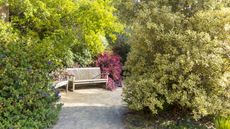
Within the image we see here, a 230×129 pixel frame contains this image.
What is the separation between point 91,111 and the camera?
7773 mm

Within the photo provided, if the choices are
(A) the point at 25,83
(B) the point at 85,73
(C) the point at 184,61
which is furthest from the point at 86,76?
(C) the point at 184,61

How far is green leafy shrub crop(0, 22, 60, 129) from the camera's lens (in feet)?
20.8

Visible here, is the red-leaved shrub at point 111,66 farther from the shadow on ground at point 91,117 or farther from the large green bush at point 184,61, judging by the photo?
the large green bush at point 184,61

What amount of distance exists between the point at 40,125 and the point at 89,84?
18.7ft

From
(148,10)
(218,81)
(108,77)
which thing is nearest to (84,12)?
(148,10)

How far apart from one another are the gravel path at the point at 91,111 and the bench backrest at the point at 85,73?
0.77m

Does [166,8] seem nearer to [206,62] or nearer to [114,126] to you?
[206,62]

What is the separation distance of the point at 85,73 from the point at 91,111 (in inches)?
155

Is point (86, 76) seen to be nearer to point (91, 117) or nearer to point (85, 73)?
point (85, 73)

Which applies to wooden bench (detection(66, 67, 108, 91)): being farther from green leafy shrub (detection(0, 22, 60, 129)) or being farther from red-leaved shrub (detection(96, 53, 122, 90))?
green leafy shrub (detection(0, 22, 60, 129))

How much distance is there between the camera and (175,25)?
6.86m

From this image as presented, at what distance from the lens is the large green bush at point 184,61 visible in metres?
6.42

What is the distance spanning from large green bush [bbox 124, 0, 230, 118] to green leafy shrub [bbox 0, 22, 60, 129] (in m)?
1.87

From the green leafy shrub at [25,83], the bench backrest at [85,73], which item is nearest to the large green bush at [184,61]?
the green leafy shrub at [25,83]
